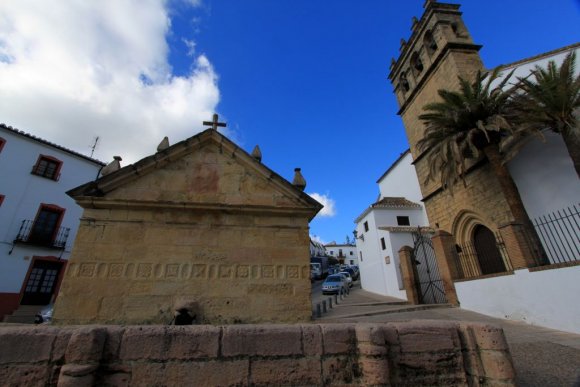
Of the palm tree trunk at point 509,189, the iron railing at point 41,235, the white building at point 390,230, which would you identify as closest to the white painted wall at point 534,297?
the palm tree trunk at point 509,189

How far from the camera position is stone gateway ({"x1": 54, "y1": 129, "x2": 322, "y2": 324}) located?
15.6 feet

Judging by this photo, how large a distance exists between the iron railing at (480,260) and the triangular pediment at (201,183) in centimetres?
1003

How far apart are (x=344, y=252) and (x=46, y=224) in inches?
2911

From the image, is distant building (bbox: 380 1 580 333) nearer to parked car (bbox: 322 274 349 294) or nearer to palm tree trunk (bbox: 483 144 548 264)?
palm tree trunk (bbox: 483 144 548 264)

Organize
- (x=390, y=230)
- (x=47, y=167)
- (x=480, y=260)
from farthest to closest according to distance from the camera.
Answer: (x=47, y=167) → (x=390, y=230) → (x=480, y=260)

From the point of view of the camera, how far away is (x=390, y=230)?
18406mm

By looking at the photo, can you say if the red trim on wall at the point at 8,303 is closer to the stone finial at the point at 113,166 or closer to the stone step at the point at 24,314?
the stone step at the point at 24,314

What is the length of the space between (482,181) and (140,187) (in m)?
15.5

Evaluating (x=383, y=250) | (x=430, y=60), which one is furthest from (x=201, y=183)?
(x=430, y=60)

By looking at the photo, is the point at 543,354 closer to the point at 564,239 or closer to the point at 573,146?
the point at 564,239

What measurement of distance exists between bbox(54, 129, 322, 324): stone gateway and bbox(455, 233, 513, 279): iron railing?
32.3 feet

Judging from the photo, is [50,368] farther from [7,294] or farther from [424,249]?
[7,294]

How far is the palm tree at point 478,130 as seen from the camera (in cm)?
1138

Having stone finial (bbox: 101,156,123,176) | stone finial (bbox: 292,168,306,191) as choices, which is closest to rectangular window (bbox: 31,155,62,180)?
stone finial (bbox: 101,156,123,176)
